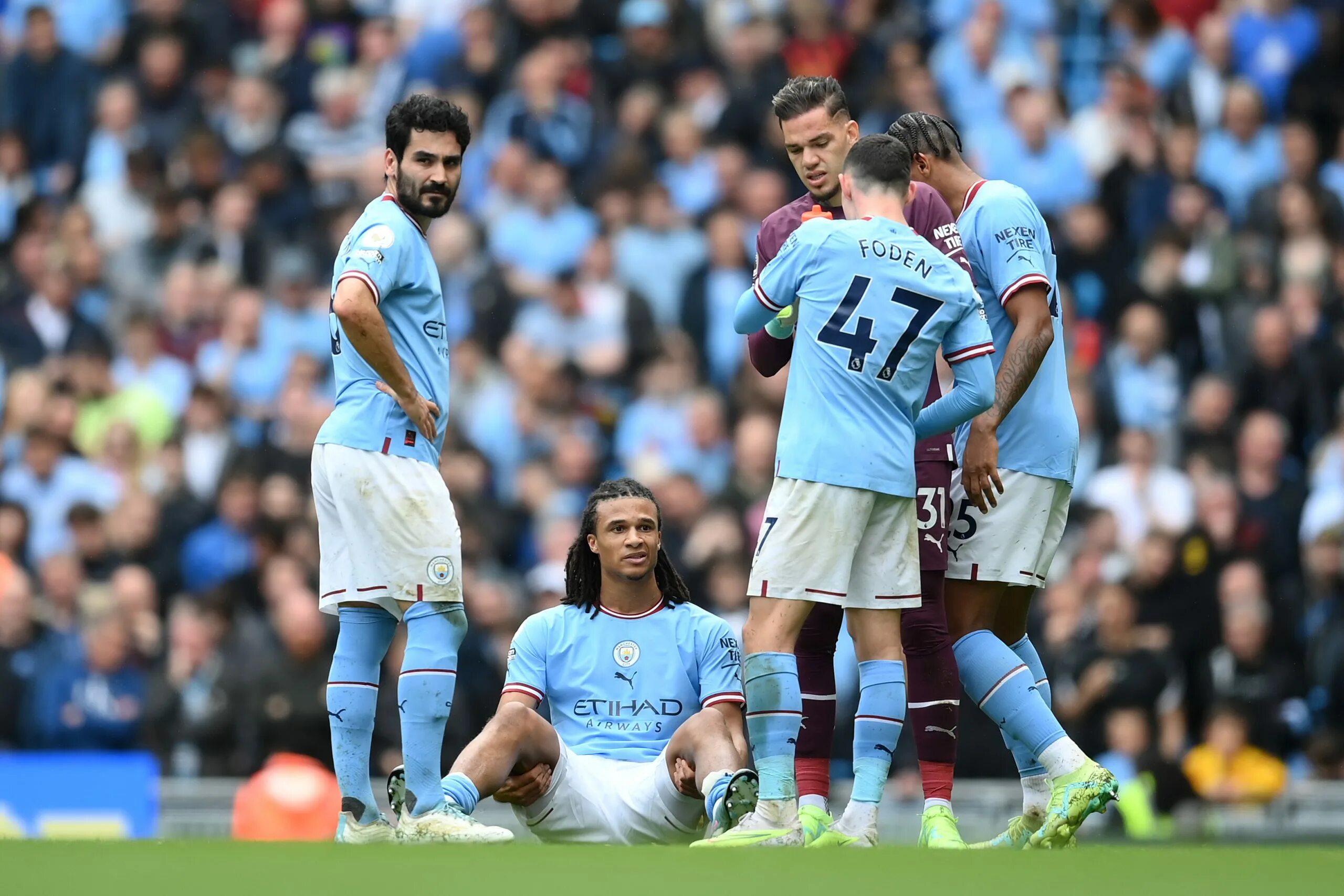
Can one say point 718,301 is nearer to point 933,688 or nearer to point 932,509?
point 932,509

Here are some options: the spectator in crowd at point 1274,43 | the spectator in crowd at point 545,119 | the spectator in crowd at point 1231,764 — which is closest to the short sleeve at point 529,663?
the spectator in crowd at point 1231,764

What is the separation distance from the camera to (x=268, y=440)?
1323cm

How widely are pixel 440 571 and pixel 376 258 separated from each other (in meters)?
1.09

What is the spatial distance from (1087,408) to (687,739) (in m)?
5.96

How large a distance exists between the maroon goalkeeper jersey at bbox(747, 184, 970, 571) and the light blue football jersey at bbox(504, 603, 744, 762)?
1076mm

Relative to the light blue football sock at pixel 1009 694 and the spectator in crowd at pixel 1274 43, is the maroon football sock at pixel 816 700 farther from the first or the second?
the spectator in crowd at pixel 1274 43

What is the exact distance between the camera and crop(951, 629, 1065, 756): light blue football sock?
285 inches

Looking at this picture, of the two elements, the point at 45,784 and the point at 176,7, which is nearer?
the point at 45,784

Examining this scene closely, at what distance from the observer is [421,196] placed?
748cm

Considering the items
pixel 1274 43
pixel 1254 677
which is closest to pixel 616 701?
pixel 1254 677

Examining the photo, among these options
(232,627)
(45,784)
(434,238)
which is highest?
(434,238)

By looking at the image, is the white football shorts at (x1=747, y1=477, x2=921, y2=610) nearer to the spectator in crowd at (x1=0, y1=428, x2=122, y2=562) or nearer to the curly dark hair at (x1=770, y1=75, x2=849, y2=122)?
the curly dark hair at (x1=770, y1=75, x2=849, y2=122)

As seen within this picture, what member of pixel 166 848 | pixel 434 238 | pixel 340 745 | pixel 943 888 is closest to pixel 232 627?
pixel 434 238

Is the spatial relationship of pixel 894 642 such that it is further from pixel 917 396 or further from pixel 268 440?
pixel 268 440
